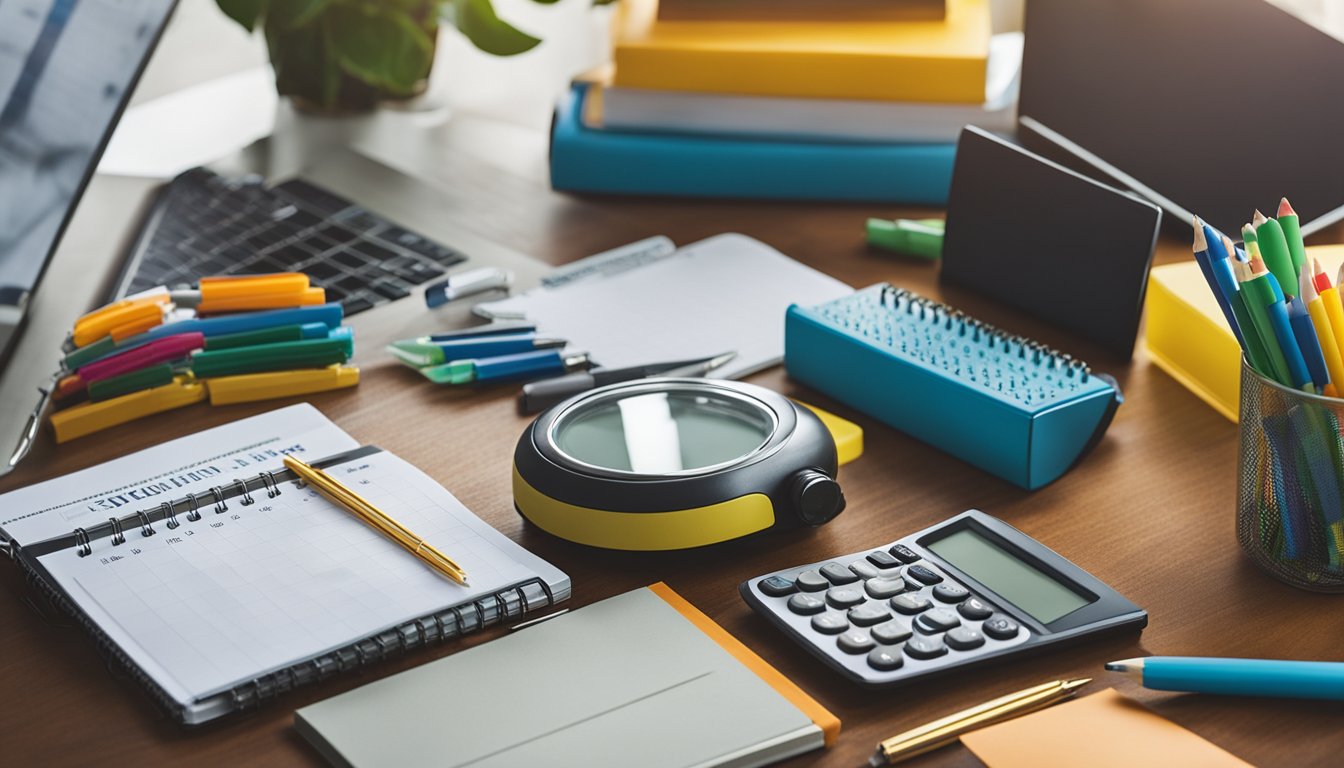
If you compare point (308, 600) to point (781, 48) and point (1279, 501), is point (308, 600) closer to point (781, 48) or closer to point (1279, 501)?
point (1279, 501)

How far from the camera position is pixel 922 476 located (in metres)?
0.87

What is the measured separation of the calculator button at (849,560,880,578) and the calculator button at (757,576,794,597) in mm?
34

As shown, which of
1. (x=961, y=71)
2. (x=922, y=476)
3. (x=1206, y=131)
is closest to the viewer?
(x=922, y=476)

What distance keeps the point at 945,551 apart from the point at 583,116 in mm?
709

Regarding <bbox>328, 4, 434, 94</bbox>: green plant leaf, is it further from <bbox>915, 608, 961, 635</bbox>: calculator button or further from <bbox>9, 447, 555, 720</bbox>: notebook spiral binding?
<bbox>915, 608, 961, 635</bbox>: calculator button

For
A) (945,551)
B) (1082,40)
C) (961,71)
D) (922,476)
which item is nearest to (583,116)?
(961,71)

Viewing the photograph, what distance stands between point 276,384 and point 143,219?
1.27 feet

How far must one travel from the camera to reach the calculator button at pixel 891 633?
2.22 ft

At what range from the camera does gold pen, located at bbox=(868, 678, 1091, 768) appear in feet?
2.05

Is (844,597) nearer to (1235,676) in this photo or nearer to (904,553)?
(904,553)

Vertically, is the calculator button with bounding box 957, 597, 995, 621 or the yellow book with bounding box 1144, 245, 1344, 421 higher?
the yellow book with bounding box 1144, 245, 1344, 421

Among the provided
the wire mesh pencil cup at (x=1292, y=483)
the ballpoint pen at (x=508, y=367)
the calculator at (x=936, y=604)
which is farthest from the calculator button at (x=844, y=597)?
the ballpoint pen at (x=508, y=367)

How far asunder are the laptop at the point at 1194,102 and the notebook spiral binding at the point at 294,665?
0.68m

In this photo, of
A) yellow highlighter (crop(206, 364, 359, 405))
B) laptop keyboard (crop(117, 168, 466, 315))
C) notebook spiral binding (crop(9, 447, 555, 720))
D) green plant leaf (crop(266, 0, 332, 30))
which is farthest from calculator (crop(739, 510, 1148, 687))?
green plant leaf (crop(266, 0, 332, 30))
